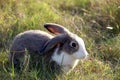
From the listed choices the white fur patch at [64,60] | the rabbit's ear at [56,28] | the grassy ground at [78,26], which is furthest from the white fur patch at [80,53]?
the rabbit's ear at [56,28]

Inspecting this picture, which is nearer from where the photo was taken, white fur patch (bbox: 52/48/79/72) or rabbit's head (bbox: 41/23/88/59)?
rabbit's head (bbox: 41/23/88/59)

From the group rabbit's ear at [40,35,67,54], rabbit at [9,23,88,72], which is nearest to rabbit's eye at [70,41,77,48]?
rabbit at [9,23,88,72]

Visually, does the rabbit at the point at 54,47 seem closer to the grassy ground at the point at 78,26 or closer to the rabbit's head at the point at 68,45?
the rabbit's head at the point at 68,45

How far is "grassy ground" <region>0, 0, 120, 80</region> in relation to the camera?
5.06 meters

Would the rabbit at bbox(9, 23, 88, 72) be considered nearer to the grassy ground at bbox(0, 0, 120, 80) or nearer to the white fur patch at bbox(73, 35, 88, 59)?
the white fur patch at bbox(73, 35, 88, 59)

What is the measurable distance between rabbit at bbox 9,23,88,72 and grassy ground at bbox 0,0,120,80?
0.51 feet

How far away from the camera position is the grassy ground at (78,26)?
199 inches

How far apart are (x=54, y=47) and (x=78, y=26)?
158 centimetres

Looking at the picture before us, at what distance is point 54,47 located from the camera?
5.01 meters

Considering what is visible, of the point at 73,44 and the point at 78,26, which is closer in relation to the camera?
the point at 73,44

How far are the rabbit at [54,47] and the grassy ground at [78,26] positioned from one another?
15 cm

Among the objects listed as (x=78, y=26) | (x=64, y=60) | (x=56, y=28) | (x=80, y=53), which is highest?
(x=56, y=28)

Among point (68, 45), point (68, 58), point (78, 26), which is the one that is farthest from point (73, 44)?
point (78, 26)

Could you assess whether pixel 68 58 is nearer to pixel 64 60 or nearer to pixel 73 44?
pixel 64 60
